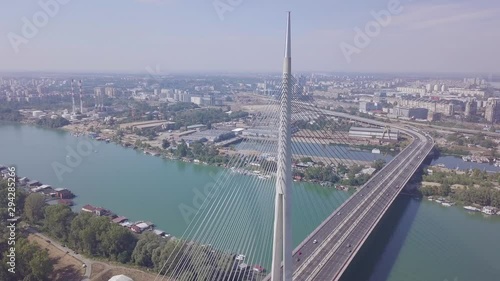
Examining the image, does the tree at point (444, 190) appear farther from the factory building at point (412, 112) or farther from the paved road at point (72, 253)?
the factory building at point (412, 112)

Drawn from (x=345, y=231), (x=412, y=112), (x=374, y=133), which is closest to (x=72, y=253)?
(x=345, y=231)

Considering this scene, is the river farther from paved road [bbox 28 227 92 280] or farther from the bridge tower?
the bridge tower

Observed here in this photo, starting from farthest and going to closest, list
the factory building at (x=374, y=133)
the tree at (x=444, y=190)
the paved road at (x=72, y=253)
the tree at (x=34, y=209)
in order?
the factory building at (x=374, y=133) < the tree at (x=444, y=190) < the tree at (x=34, y=209) < the paved road at (x=72, y=253)

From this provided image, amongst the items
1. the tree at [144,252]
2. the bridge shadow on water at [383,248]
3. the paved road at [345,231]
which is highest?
the paved road at [345,231]

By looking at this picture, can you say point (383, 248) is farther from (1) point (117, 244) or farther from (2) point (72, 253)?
(2) point (72, 253)

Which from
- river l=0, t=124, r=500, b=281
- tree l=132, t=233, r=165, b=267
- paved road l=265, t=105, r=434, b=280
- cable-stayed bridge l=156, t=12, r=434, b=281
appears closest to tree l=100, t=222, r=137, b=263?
tree l=132, t=233, r=165, b=267

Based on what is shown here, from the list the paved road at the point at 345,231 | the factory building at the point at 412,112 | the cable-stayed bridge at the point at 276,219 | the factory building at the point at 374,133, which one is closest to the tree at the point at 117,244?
the cable-stayed bridge at the point at 276,219
